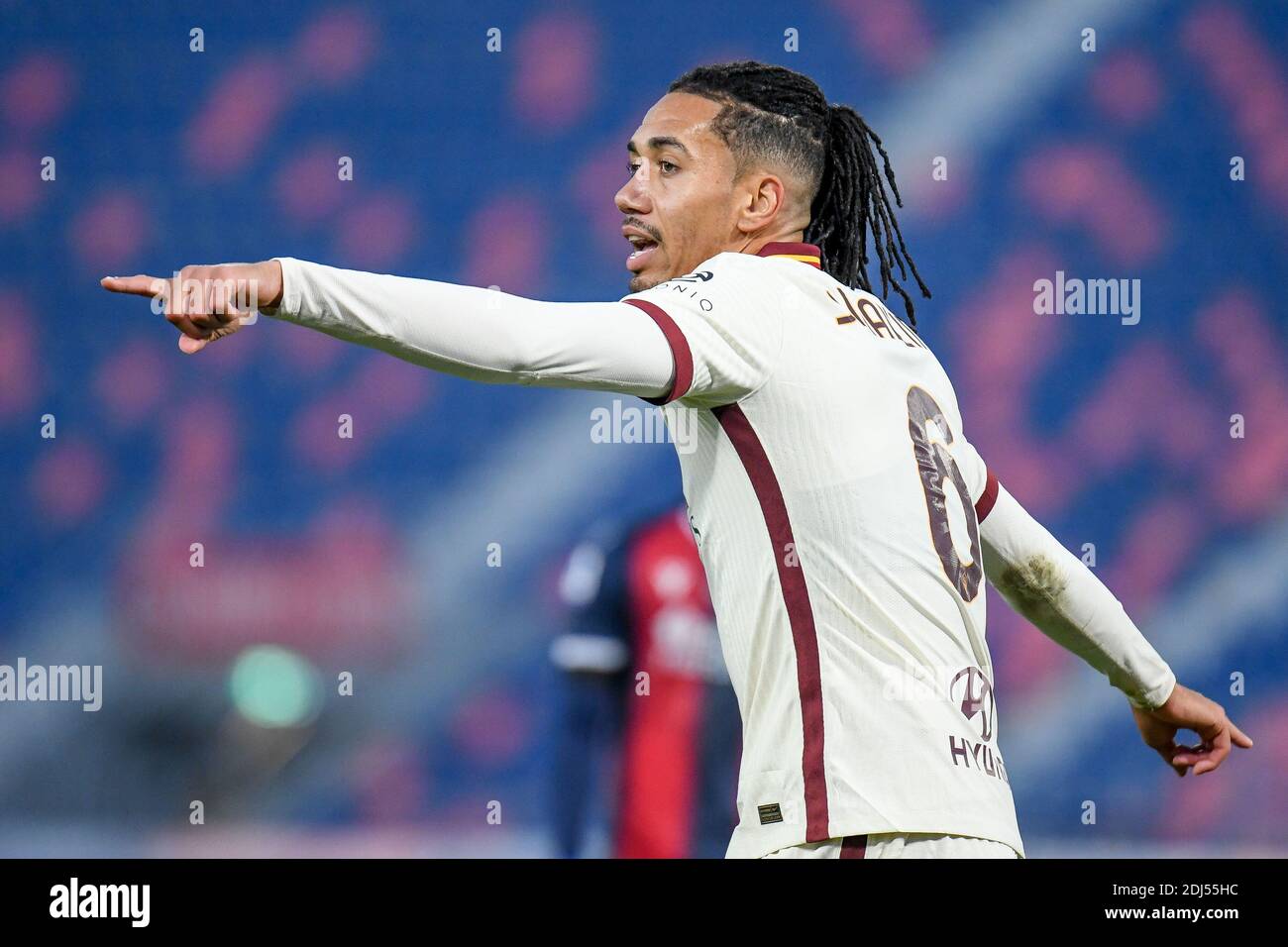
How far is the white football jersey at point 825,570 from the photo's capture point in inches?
66.6

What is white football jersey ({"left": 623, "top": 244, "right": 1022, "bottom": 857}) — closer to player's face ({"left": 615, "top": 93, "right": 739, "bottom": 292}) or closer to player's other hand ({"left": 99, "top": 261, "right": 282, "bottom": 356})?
player's face ({"left": 615, "top": 93, "right": 739, "bottom": 292})

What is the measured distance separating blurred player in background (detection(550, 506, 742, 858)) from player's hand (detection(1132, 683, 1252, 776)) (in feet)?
4.49

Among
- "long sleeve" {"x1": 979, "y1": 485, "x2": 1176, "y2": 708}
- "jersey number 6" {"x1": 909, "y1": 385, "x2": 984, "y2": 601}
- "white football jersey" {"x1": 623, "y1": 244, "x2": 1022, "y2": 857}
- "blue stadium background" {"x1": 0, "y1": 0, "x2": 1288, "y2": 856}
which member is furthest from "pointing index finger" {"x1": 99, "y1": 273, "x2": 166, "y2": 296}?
"blue stadium background" {"x1": 0, "y1": 0, "x2": 1288, "y2": 856}

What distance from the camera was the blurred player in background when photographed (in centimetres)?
351

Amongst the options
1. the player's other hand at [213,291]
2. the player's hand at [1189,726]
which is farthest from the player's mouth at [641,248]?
the player's hand at [1189,726]

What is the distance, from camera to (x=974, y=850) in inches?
67.9

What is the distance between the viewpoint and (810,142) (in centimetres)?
221

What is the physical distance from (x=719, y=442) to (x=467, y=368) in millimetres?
373

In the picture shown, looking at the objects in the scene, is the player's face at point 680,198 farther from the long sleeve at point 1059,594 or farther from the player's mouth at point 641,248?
the long sleeve at point 1059,594

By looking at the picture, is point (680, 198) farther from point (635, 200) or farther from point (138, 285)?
point (138, 285)

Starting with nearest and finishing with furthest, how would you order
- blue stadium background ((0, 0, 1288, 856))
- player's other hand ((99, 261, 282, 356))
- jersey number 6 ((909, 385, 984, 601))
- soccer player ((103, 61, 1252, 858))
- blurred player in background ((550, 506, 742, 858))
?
1. player's other hand ((99, 261, 282, 356))
2. soccer player ((103, 61, 1252, 858))
3. jersey number 6 ((909, 385, 984, 601))
4. blurred player in background ((550, 506, 742, 858))
5. blue stadium background ((0, 0, 1288, 856))
